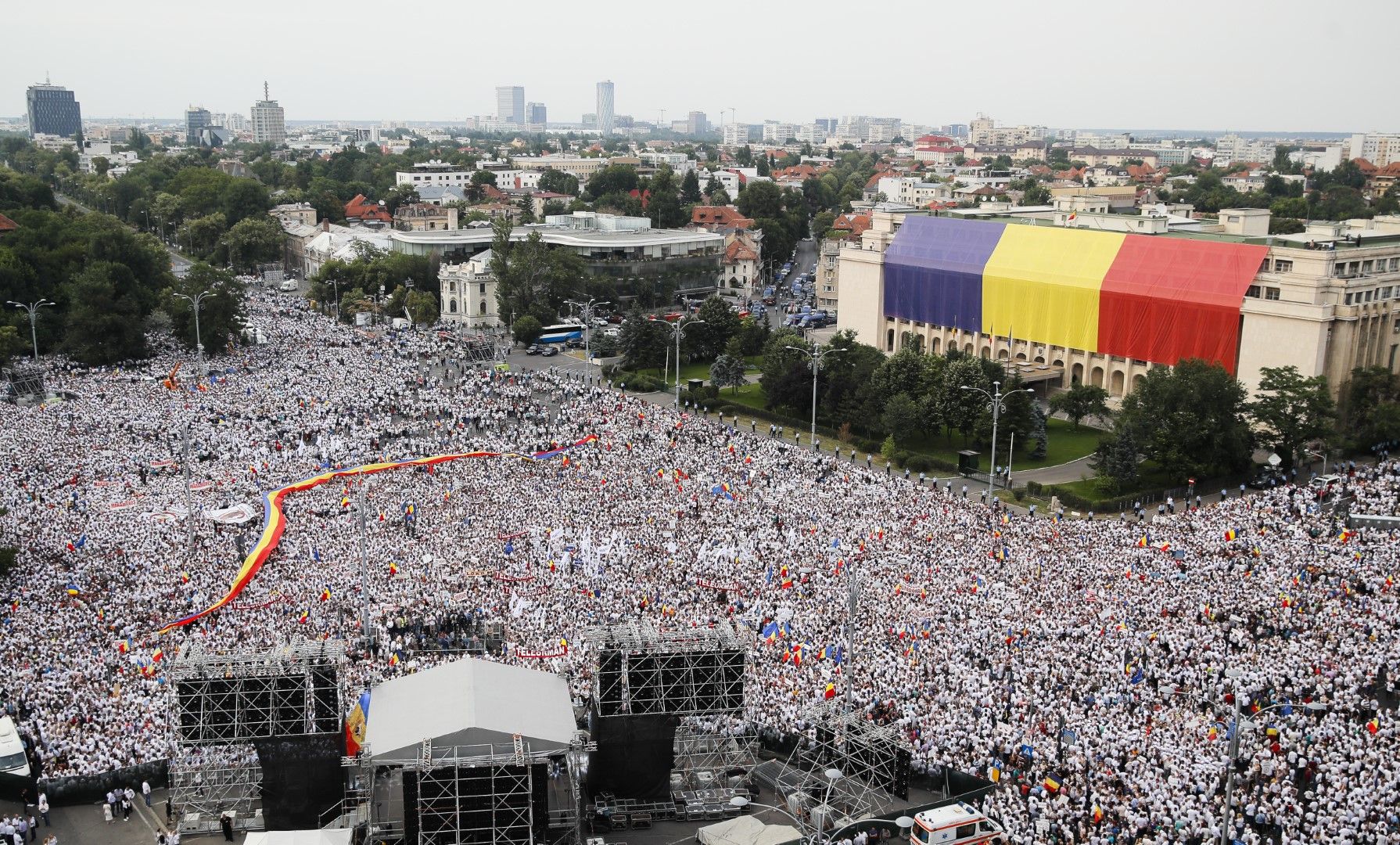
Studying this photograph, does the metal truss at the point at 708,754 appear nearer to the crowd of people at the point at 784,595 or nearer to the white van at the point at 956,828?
the crowd of people at the point at 784,595

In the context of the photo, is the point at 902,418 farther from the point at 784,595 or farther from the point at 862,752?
the point at 862,752

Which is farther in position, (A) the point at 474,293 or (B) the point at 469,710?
(A) the point at 474,293

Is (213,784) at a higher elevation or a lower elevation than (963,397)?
lower

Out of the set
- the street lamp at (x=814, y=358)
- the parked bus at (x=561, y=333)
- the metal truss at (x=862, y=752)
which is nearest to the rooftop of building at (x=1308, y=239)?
the street lamp at (x=814, y=358)

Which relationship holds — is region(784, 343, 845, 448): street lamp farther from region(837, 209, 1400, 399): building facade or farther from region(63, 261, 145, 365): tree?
region(63, 261, 145, 365): tree

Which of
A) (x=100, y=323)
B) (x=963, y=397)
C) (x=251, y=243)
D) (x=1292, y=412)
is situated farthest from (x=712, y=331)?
(x=251, y=243)

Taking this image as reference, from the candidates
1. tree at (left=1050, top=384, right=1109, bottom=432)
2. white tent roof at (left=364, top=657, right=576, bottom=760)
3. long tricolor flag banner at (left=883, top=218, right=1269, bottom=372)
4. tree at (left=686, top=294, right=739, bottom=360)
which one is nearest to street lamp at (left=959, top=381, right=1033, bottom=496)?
tree at (left=1050, top=384, right=1109, bottom=432)

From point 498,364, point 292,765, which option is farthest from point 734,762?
point 498,364
